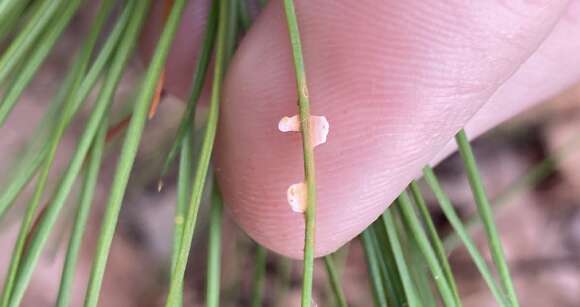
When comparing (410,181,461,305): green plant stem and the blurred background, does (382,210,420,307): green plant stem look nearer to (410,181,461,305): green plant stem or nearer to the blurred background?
(410,181,461,305): green plant stem

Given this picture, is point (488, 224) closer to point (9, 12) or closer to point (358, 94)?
point (358, 94)

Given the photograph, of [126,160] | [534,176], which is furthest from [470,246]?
[534,176]

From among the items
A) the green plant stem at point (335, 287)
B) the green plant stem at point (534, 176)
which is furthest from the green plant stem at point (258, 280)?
the green plant stem at point (534, 176)

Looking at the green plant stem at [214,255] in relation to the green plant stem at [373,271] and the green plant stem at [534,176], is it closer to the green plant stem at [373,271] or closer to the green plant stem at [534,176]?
the green plant stem at [373,271]

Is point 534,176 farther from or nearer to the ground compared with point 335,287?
farther from the ground

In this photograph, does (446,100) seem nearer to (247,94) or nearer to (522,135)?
(247,94)
